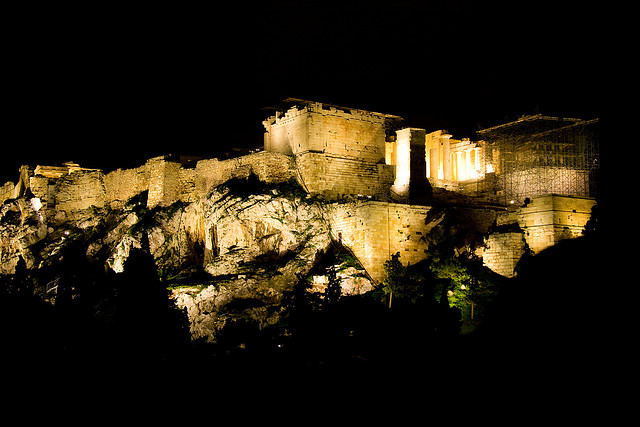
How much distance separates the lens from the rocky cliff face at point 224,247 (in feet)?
124

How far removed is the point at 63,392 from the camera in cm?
1756

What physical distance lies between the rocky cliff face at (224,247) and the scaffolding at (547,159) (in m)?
15.4

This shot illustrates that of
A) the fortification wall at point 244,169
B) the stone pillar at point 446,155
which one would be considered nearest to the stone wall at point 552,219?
the stone pillar at point 446,155

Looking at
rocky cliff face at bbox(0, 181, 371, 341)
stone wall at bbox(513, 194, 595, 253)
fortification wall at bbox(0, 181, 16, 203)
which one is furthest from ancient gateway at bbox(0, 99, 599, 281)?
fortification wall at bbox(0, 181, 16, 203)

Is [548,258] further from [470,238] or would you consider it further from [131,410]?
[131,410]

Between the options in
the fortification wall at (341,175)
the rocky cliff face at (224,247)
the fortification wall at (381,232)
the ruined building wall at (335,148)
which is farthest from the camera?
the ruined building wall at (335,148)

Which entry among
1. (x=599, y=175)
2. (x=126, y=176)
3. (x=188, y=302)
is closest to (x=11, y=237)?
(x=126, y=176)

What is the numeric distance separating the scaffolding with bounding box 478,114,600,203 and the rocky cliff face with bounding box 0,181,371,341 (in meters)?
15.4

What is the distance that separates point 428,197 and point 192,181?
16262mm

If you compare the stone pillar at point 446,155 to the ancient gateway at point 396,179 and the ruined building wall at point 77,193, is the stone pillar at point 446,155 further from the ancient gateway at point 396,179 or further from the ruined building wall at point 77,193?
the ruined building wall at point 77,193

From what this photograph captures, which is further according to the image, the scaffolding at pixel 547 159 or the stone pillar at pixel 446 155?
the stone pillar at pixel 446 155

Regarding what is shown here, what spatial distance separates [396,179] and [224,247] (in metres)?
12.0

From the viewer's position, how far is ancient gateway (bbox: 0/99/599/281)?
39.5 meters

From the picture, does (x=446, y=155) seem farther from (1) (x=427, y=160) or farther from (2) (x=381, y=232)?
(2) (x=381, y=232)
